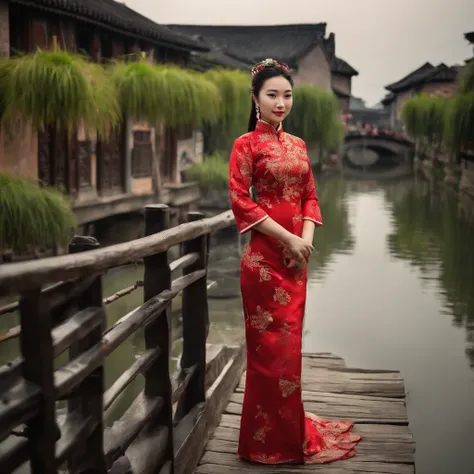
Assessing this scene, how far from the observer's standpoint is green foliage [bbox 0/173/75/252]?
7.25m

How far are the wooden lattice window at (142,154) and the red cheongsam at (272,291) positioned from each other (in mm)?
9938

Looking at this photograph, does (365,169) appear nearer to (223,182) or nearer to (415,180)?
(415,180)

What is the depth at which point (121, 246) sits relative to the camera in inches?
77.0

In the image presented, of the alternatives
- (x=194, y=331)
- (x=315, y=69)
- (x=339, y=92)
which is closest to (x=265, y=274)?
(x=194, y=331)

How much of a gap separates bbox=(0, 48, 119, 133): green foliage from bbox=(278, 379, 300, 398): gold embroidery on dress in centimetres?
596

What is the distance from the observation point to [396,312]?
28.7 feet

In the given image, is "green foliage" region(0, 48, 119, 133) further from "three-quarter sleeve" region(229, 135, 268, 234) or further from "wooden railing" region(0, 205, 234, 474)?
"three-quarter sleeve" region(229, 135, 268, 234)

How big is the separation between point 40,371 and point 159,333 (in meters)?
0.91

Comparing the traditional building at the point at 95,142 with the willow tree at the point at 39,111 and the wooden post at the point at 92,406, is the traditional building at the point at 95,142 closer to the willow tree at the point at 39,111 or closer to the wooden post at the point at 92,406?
the willow tree at the point at 39,111

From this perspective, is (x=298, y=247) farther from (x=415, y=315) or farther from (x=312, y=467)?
(x=415, y=315)

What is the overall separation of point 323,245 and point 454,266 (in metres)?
2.87

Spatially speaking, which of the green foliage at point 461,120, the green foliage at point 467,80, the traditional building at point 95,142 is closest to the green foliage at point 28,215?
the traditional building at point 95,142

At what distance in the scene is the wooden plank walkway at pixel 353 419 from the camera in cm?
271

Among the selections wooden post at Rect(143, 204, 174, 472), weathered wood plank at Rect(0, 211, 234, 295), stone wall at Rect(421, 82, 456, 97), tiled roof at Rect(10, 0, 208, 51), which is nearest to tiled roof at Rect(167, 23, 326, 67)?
stone wall at Rect(421, 82, 456, 97)
